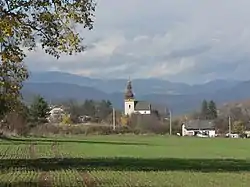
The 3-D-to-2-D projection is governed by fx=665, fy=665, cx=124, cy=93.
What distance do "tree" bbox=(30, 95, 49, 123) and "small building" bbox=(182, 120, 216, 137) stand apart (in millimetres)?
43649

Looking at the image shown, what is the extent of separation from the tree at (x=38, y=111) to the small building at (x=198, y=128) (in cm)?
4365

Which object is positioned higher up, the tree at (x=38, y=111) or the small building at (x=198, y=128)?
the tree at (x=38, y=111)

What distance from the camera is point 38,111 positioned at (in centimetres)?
14750

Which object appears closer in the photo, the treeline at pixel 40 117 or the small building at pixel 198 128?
the treeline at pixel 40 117

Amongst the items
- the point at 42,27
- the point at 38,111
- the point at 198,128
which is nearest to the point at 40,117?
the point at 38,111

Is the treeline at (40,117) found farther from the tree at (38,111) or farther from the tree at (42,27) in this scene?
the tree at (42,27)

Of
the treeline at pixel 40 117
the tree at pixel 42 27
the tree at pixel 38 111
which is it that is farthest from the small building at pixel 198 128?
the tree at pixel 42 27

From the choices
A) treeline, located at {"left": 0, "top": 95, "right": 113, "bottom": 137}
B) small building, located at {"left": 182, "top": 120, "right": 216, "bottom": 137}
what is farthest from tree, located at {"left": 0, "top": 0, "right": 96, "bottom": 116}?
small building, located at {"left": 182, "top": 120, "right": 216, "bottom": 137}

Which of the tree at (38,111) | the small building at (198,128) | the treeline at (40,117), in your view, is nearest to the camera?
the treeline at (40,117)

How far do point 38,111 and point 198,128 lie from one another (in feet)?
192

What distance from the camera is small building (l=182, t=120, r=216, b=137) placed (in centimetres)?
18112

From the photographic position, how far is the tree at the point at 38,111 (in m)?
146

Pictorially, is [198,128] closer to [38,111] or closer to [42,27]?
[38,111]

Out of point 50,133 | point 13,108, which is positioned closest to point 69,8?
point 13,108
